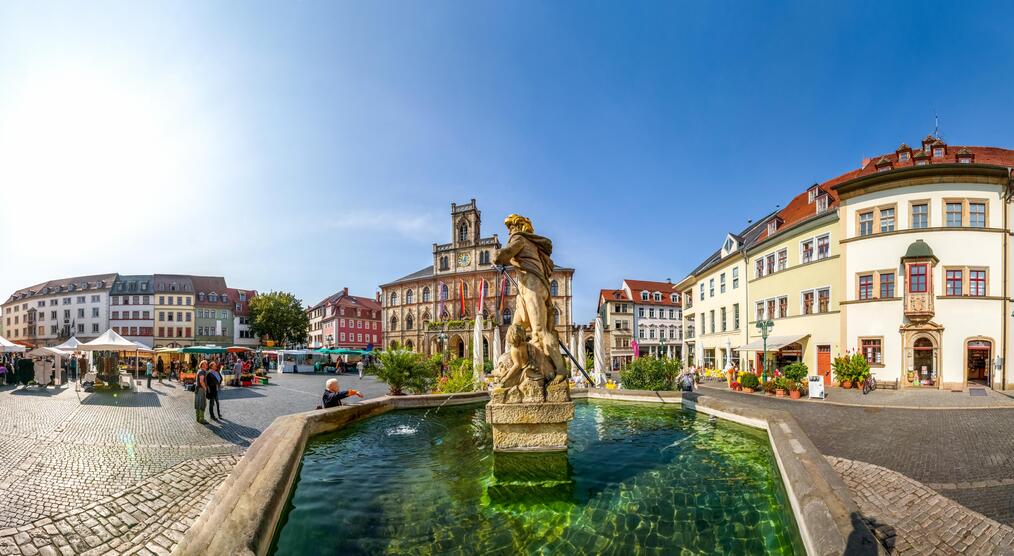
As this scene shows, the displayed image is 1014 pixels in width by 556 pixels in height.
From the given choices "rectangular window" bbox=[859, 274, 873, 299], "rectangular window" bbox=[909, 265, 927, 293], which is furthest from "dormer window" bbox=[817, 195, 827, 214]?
"rectangular window" bbox=[909, 265, 927, 293]

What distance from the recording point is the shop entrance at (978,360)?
69.5 ft

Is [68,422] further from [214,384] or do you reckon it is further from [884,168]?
[884,168]

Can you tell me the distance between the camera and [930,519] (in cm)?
479

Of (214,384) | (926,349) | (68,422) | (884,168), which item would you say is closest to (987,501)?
(214,384)

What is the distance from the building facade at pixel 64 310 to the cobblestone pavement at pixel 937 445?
301 ft

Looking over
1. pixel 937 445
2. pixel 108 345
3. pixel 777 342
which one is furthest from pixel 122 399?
pixel 777 342

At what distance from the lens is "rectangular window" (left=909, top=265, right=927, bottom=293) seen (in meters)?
21.4

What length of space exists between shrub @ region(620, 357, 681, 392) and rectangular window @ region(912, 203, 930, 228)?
61.2ft

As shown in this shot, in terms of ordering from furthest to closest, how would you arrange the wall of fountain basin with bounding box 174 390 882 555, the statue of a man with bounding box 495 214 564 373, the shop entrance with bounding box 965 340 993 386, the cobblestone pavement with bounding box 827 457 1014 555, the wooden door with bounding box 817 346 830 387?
the wooden door with bounding box 817 346 830 387 → the shop entrance with bounding box 965 340 993 386 → the statue of a man with bounding box 495 214 564 373 → the cobblestone pavement with bounding box 827 457 1014 555 → the wall of fountain basin with bounding box 174 390 882 555

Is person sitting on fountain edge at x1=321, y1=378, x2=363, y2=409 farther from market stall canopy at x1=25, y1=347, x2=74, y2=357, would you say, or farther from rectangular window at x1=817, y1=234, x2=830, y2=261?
rectangular window at x1=817, y1=234, x2=830, y2=261

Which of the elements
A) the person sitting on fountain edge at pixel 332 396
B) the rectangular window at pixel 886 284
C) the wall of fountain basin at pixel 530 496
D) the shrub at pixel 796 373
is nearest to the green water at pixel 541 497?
the wall of fountain basin at pixel 530 496

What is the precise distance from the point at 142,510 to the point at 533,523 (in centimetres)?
451

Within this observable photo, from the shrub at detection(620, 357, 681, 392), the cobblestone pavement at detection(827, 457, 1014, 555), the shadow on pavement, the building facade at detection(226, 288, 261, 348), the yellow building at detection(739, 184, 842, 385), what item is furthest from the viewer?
the building facade at detection(226, 288, 261, 348)

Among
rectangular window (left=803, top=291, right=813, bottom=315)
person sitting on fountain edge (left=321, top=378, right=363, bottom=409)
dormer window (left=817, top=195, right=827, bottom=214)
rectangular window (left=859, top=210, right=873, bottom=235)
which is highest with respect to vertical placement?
dormer window (left=817, top=195, right=827, bottom=214)
